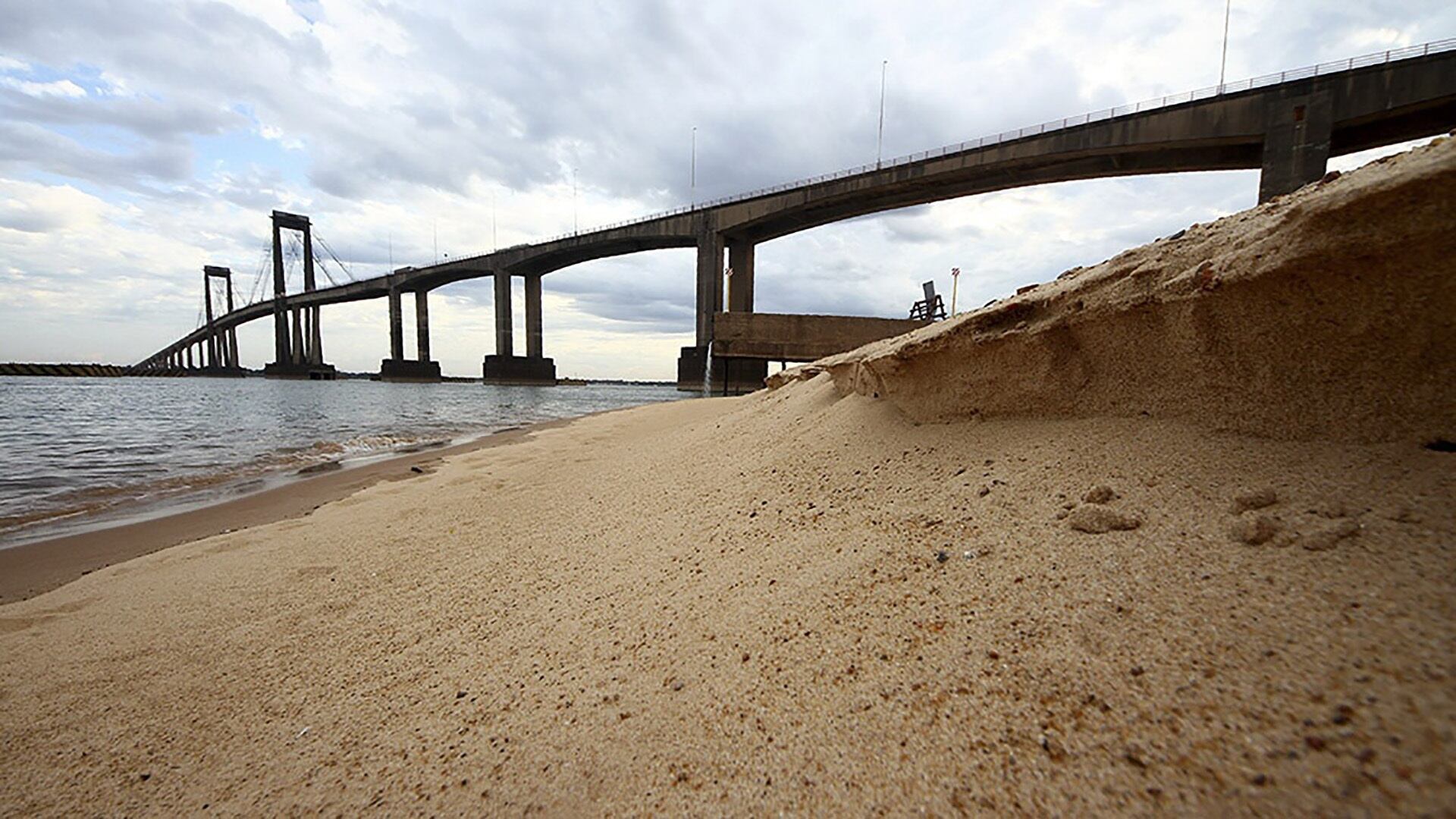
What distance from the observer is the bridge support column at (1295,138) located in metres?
19.2

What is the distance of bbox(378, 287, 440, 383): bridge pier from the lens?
207 feet

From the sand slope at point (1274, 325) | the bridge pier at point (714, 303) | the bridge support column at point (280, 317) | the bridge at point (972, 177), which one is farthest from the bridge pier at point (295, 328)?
the sand slope at point (1274, 325)

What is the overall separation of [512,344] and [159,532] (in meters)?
56.5

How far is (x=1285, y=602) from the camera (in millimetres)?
1172

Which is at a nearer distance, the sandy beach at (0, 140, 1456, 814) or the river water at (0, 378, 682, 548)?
the sandy beach at (0, 140, 1456, 814)

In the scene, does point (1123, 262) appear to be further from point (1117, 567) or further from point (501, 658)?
point (501, 658)

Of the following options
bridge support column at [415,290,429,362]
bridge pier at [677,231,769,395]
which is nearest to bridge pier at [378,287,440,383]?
bridge support column at [415,290,429,362]

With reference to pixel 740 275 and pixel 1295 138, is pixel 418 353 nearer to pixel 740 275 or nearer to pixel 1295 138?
pixel 740 275

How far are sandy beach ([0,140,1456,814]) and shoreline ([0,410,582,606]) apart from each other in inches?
56.4

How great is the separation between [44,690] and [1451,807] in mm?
3808

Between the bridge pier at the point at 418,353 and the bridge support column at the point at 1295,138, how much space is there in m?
70.2

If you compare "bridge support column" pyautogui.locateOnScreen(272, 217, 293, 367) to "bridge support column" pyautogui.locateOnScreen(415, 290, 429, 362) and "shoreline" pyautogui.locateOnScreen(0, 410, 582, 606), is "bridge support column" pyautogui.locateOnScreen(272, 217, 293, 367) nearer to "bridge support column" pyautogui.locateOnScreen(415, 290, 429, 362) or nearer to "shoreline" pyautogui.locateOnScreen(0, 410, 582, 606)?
"bridge support column" pyautogui.locateOnScreen(415, 290, 429, 362)

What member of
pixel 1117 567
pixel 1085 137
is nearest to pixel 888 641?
pixel 1117 567

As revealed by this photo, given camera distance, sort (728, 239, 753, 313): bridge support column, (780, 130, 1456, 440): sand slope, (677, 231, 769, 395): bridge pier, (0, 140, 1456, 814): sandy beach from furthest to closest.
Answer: (728, 239, 753, 313): bridge support column < (677, 231, 769, 395): bridge pier < (780, 130, 1456, 440): sand slope < (0, 140, 1456, 814): sandy beach
